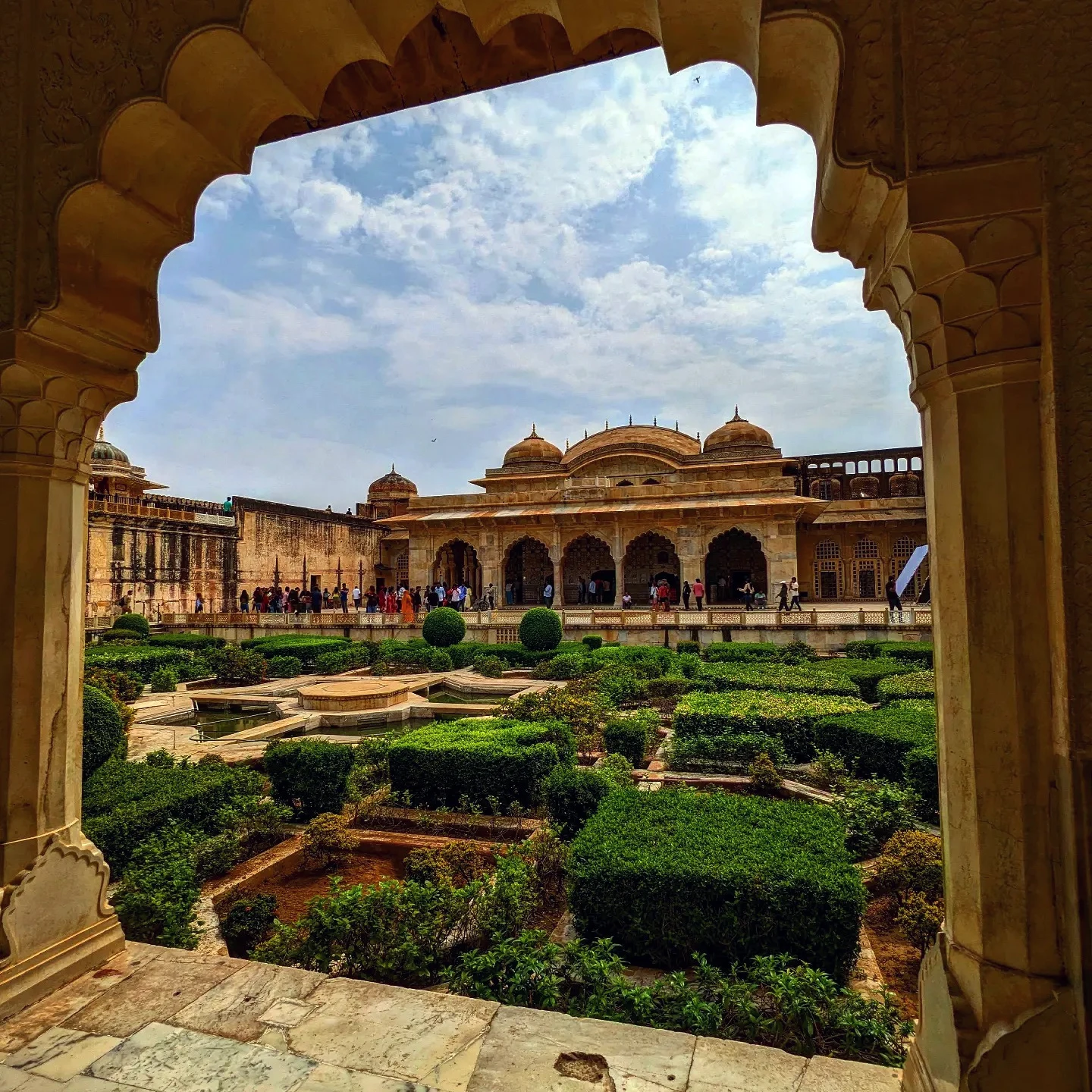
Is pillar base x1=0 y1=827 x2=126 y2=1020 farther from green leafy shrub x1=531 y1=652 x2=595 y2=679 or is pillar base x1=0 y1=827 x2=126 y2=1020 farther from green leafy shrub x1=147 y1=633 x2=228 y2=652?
green leafy shrub x1=147 y1=633 x2=228 y2=652

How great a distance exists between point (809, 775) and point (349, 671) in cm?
1060

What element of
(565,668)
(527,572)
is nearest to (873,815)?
(565,668)

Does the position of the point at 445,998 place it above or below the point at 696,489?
below

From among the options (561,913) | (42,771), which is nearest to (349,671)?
(561,913)

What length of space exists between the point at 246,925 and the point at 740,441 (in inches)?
1084

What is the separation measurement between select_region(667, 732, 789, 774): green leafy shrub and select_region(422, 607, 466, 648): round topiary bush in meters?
9.43

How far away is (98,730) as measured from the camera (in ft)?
16.6

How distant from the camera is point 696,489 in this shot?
880 inches

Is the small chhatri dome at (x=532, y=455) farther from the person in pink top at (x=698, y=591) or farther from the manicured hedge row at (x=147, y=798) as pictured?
the manicured hedge row at (x=147, y=798)

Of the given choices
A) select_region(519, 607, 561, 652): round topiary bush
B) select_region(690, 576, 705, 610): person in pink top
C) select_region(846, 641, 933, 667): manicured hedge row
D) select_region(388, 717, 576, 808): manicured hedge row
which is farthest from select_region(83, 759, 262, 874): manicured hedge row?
select_region(690, 576, 705, 610): person in pink top

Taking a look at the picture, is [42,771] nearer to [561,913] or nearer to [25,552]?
[25,552]

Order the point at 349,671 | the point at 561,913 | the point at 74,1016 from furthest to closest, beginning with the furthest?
the point at 349,671, the point at 561,913, the point at 74,1016

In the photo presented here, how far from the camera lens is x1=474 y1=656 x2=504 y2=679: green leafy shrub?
13021mm

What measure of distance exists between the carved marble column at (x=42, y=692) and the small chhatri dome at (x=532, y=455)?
2770cm
